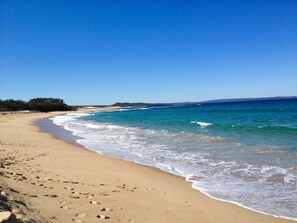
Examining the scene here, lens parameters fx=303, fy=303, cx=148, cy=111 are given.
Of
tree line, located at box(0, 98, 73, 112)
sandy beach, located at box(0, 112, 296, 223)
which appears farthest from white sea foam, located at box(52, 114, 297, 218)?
tree line, located at box(0, 98, 73, 112)

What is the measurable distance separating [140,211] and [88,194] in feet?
4.99

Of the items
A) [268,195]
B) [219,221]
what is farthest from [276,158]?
[219,221]

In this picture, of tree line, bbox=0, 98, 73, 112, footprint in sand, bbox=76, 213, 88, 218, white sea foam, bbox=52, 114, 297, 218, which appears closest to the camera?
footprint in sand, bbox=76, 213, 88, 218

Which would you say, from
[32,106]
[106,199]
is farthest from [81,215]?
[32,106]

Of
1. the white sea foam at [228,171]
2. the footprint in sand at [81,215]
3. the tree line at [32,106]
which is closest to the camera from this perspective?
the footprint in sand at [81,215]

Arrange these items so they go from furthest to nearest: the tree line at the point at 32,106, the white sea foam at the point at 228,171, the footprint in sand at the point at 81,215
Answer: the tree line at the point at 32,106
the white sea foam at the point at 228,171
the footprint in sand at the point at 81,215

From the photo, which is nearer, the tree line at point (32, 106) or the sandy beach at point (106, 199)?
the sandy beach at point (106, 199)

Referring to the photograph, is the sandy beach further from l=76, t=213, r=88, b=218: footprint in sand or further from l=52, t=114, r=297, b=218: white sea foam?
l=52, t=114, r=297, b=218: white sea foam

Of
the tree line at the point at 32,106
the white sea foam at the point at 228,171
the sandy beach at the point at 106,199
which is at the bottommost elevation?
the white sea foam at the point at 228,171

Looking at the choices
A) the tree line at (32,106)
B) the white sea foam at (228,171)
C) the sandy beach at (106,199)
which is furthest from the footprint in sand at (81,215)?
the tree line at (32,106)

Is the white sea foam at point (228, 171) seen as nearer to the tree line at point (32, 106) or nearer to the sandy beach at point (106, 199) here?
the sandy beach at point (106, 199)

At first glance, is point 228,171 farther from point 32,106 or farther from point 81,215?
point 32,106

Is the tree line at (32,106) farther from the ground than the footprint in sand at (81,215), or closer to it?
farther from the ground

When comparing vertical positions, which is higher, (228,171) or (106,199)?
(106,199)
